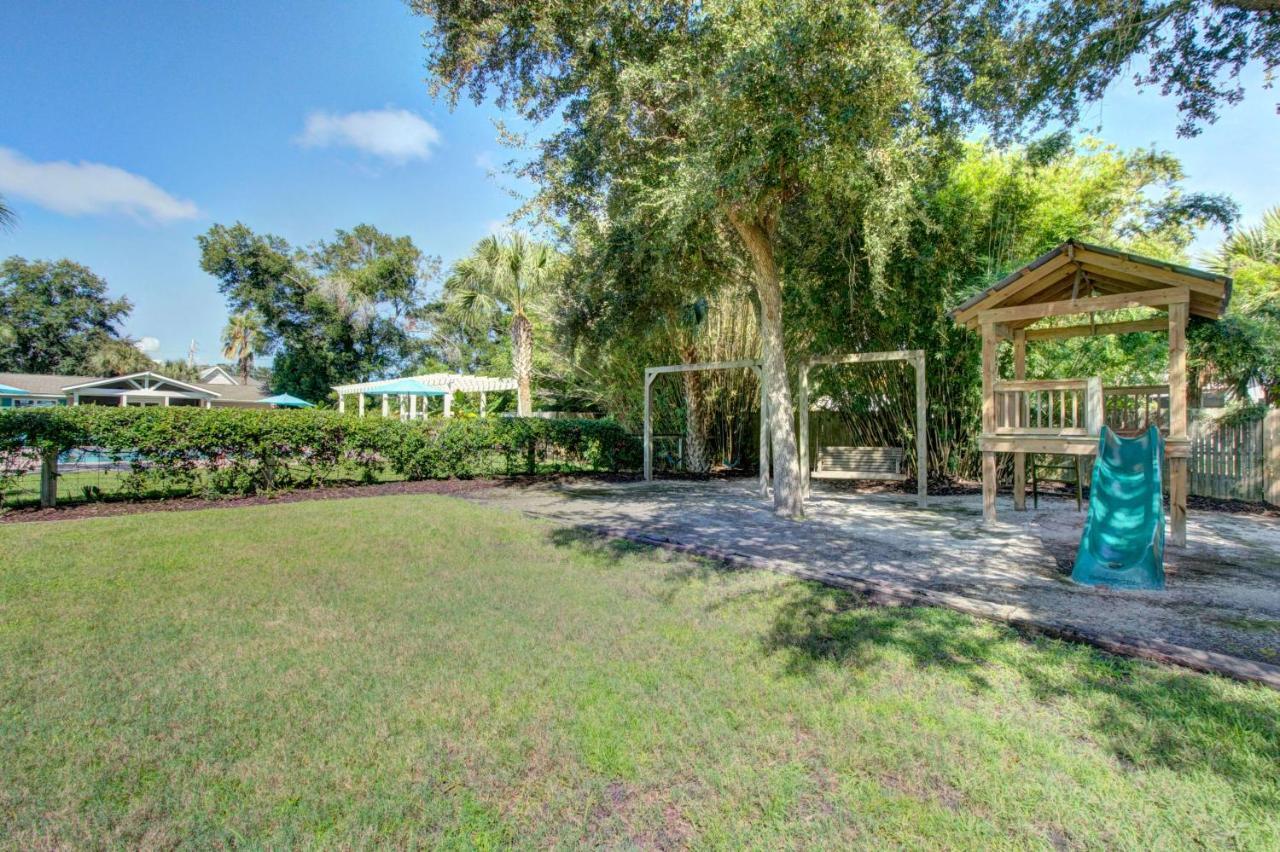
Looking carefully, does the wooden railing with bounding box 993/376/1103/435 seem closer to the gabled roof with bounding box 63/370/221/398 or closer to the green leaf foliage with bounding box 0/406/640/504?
the green leaf foliage with bounding box 0/406/640/504

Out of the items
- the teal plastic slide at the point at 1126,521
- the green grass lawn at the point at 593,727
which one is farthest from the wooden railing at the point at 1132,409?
the green grass lawn at the point at 593,727

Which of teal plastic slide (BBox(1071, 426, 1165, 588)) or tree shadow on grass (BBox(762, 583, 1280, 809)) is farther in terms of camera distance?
teal plastic slide (BBox(1071, 426, 1165, 588))

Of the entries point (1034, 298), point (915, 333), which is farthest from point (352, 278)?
point (1034, 298)

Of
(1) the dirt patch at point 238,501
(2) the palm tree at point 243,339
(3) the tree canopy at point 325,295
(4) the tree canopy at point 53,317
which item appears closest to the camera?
(1) the dirt patch at point 238,501

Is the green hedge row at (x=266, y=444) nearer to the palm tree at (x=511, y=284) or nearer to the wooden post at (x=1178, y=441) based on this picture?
the palm tree at (x=511, y=284)

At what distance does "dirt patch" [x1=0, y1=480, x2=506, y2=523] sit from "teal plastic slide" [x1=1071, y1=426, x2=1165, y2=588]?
24.8ft

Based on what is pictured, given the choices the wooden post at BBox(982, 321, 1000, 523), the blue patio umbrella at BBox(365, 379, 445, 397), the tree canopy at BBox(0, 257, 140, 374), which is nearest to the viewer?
→ the wooden post at BBox(982, 321, 1000, 523)

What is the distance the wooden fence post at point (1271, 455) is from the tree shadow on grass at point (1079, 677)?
23.3 ft

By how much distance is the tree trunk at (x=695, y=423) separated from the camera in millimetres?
12766

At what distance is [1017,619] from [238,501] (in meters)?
8.52

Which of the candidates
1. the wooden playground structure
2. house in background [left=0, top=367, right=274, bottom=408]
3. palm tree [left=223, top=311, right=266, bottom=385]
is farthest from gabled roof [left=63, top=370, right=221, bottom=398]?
the wooden playground structure

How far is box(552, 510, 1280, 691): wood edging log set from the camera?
8.80 ft

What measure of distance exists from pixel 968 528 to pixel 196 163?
2025 cm

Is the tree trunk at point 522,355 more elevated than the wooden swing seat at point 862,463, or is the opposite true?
the tree trunk at point 522,355
